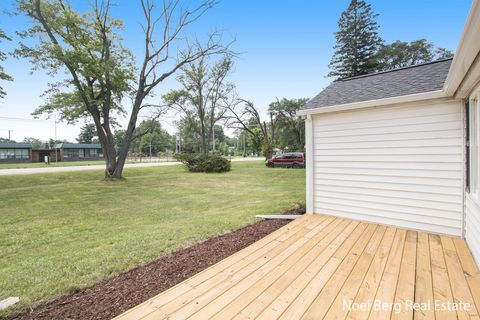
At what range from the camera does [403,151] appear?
364 cm

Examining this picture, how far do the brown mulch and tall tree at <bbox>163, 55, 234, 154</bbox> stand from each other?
61.2 feet

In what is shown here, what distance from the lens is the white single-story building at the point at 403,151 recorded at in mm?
3033

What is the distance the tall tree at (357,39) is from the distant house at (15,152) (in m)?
44.6

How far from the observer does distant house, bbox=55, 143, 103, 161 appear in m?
36.2

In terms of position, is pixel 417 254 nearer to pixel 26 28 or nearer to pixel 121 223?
pixel 121 223

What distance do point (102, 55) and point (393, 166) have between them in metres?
13.8

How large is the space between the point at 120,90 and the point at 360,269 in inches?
531

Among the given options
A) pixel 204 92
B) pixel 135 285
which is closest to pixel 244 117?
pixel 204 92

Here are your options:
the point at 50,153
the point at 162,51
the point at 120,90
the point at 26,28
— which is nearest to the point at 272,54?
the point at 162,51

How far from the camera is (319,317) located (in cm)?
172

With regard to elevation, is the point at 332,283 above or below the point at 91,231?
above

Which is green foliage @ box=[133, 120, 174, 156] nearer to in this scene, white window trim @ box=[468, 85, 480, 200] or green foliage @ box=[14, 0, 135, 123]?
green foliage @ box=[14, 0, 135, 123]

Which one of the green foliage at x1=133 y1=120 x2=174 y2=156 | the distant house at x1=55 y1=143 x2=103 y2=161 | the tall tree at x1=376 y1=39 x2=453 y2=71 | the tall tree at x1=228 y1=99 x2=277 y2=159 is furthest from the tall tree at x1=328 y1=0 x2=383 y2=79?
the green foliage at x1=133 y1=120 x2=174 y2=156

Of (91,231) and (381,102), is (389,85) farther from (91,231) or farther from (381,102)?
(91,231)
